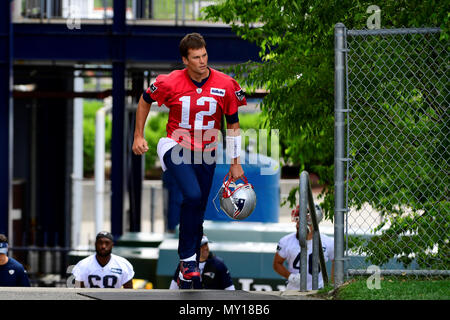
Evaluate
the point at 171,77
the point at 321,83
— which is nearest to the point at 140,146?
the point at 171,77

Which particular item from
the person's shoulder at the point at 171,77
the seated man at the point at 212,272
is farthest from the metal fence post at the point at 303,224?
the seated man at the point at 212,272

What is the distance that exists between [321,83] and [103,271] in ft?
10.5

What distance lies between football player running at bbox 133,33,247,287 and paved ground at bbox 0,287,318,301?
0.28 m

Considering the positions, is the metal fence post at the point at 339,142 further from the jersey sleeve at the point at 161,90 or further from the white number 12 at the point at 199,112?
the jersey sleeve at the point at 161,90

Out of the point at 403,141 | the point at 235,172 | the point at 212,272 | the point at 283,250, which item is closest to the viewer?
the point at 235,172

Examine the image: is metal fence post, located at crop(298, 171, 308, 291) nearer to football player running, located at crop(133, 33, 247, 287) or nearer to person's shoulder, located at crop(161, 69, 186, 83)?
Result: football player running, located at crop(133, 33, 247, 287)

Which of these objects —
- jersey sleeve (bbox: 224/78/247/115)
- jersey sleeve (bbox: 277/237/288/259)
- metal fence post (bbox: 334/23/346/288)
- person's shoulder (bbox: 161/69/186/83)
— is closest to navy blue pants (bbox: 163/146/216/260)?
jersey sleeve (bbox: 224/78/247/115)

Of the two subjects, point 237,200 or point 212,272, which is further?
point 212,272

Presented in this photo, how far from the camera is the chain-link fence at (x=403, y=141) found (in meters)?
6.78

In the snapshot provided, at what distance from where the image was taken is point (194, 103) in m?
5.91

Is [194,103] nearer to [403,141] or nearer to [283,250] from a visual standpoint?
[403,141]

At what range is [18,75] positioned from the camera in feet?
66.2
